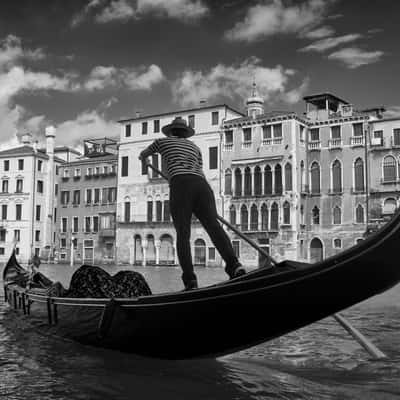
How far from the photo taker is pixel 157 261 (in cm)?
3014

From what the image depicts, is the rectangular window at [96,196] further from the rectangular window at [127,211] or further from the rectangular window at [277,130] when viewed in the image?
the rectangular window at [277,130]

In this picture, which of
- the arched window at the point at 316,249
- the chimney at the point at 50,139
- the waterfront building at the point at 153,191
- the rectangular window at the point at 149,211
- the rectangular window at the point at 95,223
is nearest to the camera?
the arched window at the point at 316,249

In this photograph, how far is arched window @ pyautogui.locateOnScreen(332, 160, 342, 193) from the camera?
26.4m

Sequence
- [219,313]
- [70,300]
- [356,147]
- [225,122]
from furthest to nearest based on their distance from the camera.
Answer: [225,122] → [356,147] → [70,300] → [219,313]

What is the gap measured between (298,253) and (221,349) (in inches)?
911

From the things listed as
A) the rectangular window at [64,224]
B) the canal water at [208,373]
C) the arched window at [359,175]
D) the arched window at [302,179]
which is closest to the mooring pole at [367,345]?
the canal water at [208,373]

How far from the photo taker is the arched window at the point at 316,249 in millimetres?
26562

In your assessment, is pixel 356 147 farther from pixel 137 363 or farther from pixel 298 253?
pixel 137 363

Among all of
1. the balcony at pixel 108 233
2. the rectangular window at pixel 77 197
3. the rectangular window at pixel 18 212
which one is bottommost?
the balcony at pixel 108 233

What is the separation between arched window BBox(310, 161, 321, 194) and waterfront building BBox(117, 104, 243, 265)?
15.0 feet

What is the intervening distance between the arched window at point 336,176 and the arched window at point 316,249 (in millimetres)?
2402

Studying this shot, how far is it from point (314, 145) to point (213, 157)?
501 cm

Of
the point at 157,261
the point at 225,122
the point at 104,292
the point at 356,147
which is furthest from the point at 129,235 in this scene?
the point at 104,292

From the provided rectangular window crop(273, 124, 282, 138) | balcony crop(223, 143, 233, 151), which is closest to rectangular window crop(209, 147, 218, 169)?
balcony crop(223, 143, 233, 151)
